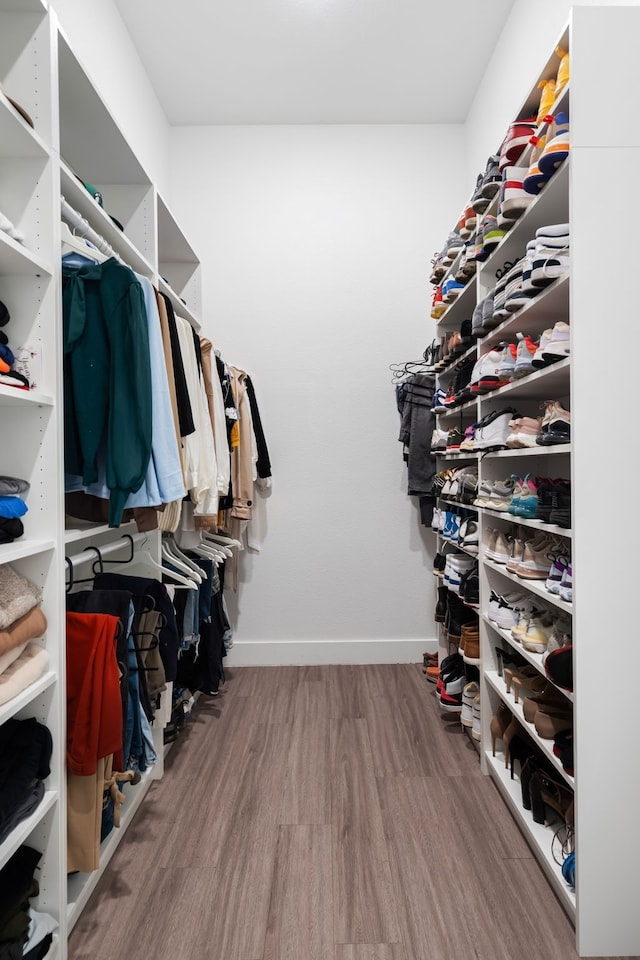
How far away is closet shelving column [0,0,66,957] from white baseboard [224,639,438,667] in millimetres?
2066

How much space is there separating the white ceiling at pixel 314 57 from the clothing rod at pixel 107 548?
245cm

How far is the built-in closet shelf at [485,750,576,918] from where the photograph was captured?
4.65 ft

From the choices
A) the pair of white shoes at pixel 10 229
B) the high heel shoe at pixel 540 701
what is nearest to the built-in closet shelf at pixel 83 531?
the pair of white shoes at pixel 10 229

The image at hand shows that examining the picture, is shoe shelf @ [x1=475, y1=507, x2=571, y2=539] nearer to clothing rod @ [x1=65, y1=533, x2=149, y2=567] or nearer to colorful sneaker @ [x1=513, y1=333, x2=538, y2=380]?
colorful sneaker @ [x1=513, y1=333, x2=538, y2=380]

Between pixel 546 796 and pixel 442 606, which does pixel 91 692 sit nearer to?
pixel 546 796

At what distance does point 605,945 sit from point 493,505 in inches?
48.2

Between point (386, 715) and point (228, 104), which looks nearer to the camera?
point (386, 715)

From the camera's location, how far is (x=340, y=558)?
3355 mm

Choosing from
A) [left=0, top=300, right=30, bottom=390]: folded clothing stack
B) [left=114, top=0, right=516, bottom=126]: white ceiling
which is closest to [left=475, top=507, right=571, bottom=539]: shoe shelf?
[left=0, top=300, right=30, bottom=390]: folded clothing stack

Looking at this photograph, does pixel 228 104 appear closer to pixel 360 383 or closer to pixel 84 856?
pixel 360 383

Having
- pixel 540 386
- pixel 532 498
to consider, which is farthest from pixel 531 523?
pixel 540 386

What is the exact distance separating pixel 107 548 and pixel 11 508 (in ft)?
2.01

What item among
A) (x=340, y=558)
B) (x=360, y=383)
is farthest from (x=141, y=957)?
(x=360, y=383)

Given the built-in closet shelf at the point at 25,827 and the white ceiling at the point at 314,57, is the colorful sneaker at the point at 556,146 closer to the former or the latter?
the white ceiling at the point at 314,57
